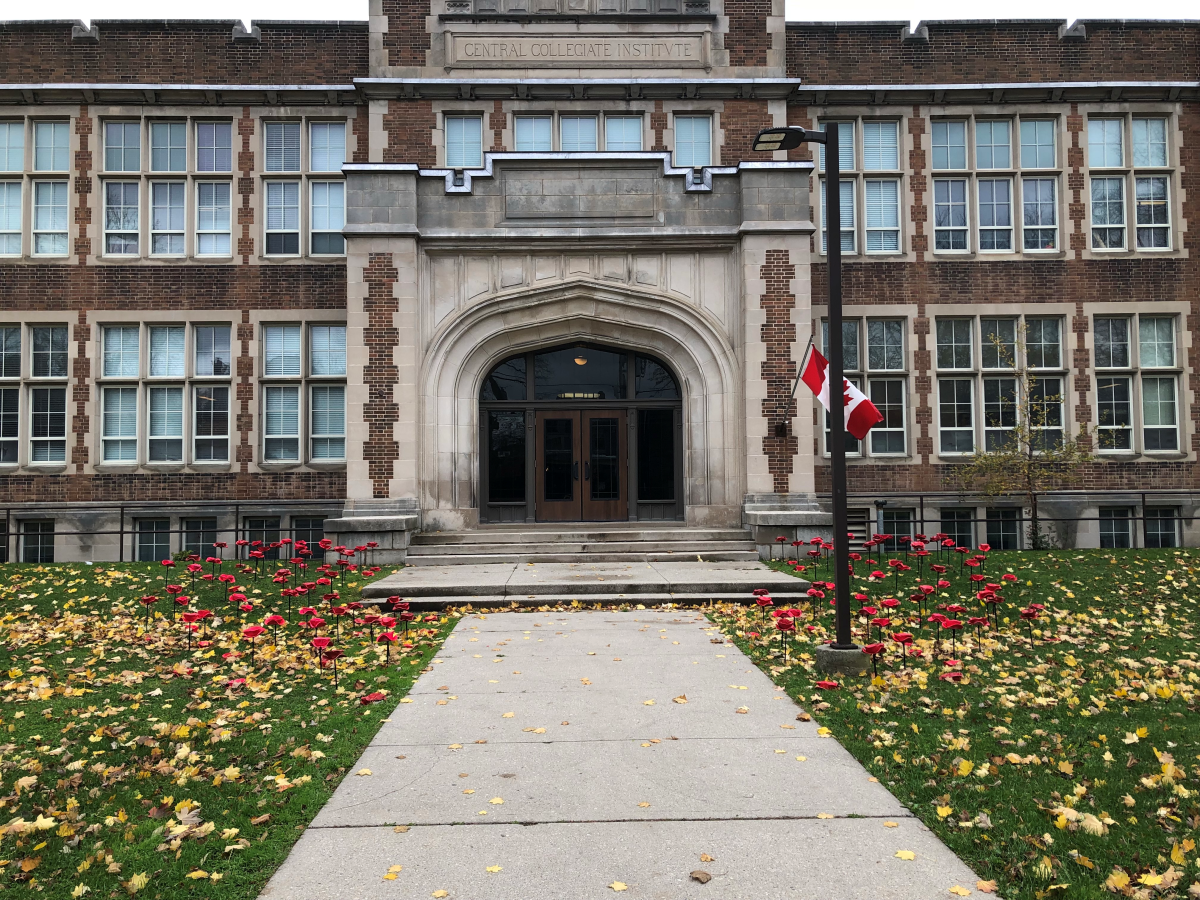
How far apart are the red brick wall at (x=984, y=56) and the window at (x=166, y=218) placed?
13.6 m

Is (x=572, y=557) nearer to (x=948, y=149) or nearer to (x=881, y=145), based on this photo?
(x=881, y=145)

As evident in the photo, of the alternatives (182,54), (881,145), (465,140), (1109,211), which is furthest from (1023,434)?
(182,54)

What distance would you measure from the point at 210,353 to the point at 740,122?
12395 mm

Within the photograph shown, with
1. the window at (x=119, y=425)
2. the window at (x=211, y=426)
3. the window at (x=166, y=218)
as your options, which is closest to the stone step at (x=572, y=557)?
the window at (x=211, y=426)

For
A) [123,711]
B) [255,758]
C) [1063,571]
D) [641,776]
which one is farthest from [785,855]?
[1063,571]

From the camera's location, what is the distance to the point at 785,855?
147 inches

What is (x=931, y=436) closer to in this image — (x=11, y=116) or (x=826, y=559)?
(x=826, y=559)

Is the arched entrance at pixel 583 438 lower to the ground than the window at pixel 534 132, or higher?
lower

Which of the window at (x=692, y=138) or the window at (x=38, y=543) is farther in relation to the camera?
the window at (x=692, y=138)

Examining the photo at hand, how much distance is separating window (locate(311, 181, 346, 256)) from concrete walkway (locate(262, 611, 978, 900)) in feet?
44.5

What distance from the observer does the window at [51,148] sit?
1803 centimetres

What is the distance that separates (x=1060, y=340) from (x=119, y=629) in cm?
1828

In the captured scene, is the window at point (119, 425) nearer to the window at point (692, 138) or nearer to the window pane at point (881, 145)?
the window at point (692, 138)

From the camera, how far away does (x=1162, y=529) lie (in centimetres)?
1806
